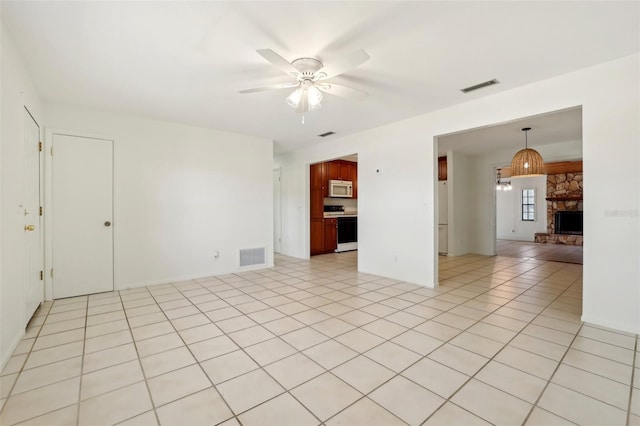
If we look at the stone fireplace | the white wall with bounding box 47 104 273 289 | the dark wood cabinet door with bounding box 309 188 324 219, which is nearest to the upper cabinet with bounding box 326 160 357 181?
the dark wood cabinet door with bounding box 309 188 324 219

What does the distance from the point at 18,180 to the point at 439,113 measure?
470 centimetres

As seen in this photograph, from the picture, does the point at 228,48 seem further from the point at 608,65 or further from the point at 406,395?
the point at 608,65

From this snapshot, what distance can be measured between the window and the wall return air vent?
968 centimetres

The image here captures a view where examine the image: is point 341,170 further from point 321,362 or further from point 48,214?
point 321,362

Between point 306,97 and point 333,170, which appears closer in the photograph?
point 306,97

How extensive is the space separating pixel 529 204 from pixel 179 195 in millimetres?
11195

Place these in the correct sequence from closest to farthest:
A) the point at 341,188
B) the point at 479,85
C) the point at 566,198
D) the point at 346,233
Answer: the point at 479,85 < the point at 341,188 < the point at 346,233 < the point at 566,198

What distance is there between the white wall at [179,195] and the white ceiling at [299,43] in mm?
790

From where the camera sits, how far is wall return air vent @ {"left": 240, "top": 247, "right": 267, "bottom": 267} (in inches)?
205

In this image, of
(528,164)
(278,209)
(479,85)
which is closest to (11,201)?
(479,85)

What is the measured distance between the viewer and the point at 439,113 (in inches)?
154

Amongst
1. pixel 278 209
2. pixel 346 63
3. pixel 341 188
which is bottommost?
pixel 278 209

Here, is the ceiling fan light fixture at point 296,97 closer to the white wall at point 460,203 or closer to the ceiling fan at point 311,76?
the ceiling fan at point 311,76

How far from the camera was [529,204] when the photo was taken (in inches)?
394
